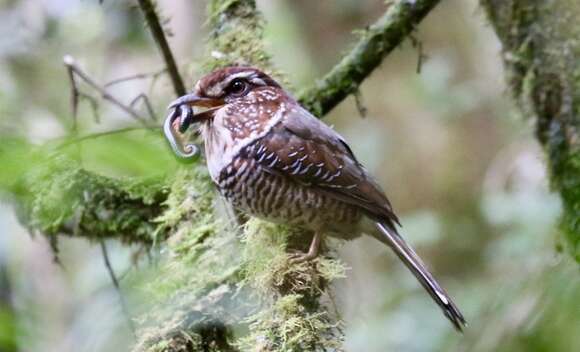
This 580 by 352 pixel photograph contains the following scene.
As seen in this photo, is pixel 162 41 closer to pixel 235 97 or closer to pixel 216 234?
pixel 235 97

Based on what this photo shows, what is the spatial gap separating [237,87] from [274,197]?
432mm

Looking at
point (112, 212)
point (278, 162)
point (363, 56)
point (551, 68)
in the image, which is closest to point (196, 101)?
point (278, 162)

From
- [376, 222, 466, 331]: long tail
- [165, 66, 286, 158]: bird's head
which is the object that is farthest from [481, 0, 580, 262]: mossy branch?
[165, 66, 286, 158]: bird's head

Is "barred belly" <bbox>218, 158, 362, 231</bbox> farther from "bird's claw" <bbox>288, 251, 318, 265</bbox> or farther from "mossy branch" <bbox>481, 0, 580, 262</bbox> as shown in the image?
"mossy branch" <bbox>481, 0, 580, 262</bbox>

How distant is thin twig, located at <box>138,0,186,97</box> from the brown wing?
0.68 m

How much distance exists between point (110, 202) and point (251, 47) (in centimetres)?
81

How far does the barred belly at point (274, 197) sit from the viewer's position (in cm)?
269

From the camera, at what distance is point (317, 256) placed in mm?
2625

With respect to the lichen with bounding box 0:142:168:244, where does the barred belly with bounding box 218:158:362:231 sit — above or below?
below

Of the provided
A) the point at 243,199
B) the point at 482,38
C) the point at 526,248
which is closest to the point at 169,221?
the point at 243,199

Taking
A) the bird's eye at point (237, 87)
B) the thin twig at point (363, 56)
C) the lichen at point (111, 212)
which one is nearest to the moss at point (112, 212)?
the lichen at point (111, 212)

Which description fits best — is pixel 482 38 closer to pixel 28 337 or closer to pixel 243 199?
pixel 243 199

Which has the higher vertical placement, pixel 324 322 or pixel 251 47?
pixel 251 47

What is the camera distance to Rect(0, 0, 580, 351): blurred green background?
193 inches
